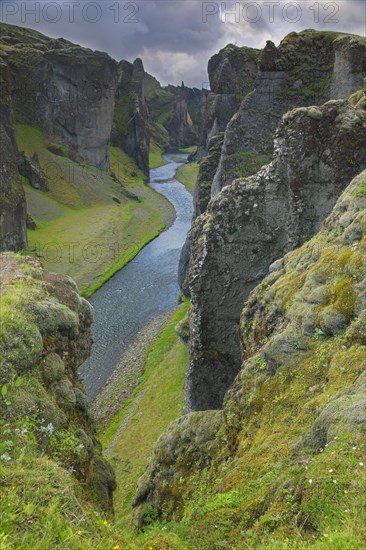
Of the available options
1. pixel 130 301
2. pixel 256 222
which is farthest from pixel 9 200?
pixel 256 222

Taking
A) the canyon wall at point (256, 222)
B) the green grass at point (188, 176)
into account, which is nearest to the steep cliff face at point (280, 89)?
the canyon wall at point (256, 222)

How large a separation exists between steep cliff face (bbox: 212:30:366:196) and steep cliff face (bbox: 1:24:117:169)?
11078cm

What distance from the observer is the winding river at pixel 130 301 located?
47.7 m

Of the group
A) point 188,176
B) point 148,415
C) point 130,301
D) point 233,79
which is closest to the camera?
point 148,415

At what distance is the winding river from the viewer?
156 ft

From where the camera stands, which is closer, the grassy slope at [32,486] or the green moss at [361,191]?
the grassy slope at [32,486]

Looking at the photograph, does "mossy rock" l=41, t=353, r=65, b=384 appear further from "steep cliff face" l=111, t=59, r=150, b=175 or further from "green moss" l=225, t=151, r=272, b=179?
"steep cliff face" l=111, t=59, r=150, b=175

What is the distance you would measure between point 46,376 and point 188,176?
16446 cm

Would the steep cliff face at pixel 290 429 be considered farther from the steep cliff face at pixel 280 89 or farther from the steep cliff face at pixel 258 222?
the steep cliff face at pixel 280 89

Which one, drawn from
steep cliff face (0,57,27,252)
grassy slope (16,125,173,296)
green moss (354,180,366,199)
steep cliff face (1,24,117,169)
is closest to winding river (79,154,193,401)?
grassy slope (16,125,173,296)

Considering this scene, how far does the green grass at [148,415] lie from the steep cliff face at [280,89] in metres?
19.0

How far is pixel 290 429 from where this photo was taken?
10.9 metres

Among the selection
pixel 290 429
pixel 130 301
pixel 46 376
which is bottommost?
pixel 130 301

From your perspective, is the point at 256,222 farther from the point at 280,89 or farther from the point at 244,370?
the point at 280,89
